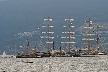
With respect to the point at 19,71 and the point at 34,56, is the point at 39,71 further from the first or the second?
the point at 34,56

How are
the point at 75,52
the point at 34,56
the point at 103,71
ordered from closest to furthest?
the point at 103,71 < the point at 34,56 < the point at 75,52

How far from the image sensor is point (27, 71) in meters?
79.7

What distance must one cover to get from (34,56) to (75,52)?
Result: 2304cm

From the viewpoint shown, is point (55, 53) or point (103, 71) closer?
point (103, 71)

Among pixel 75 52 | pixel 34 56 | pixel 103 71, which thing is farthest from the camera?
pixel 75 52

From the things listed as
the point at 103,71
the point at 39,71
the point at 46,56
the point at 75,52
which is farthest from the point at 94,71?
the point at 75,52

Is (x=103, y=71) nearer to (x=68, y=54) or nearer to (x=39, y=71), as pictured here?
(x=39, y=71)

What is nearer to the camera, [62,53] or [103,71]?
[103,71]

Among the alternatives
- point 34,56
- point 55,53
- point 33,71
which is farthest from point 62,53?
point 33,71

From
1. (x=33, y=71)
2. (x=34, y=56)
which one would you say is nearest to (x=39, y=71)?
(x=33, y=71)

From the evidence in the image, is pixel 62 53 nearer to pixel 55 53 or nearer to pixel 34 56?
pixel 55 53

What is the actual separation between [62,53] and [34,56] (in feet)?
50.5

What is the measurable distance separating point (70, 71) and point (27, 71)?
315 inches

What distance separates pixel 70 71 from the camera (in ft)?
259
